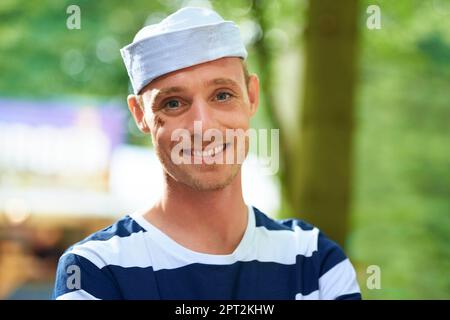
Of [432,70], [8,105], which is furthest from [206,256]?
[8,105]

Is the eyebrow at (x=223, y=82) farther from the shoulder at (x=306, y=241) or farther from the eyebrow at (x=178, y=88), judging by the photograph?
the shoulder at (x=306, y=241)

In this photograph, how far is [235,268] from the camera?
1.86 metres

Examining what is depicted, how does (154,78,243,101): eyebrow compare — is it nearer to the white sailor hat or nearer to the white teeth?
the white sailor hat

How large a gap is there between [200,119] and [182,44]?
7.9 inches

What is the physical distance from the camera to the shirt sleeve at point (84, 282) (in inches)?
69.1

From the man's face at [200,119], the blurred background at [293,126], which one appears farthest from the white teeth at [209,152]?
the blurred background at [293,126]

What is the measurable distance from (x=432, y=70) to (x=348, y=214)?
298 centimetres

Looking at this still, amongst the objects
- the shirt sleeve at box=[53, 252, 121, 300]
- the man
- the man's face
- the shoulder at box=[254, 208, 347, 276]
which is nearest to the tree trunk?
the shoulder at box=[254, 208, 347, 276]

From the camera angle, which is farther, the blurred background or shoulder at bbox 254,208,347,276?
the blurred background

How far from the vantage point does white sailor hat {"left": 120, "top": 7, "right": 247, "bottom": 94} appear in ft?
5.82

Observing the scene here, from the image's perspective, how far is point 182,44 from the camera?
1.78 m

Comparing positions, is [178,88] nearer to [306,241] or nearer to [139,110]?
[139,110]
